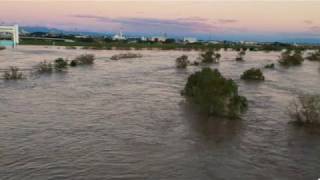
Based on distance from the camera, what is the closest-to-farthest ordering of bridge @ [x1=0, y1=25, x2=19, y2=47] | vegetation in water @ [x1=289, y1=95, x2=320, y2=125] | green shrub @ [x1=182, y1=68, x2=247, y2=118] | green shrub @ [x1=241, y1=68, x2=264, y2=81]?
1. vegetation in water @ [x1=289, y1=95, x2=320, y2=125]
2. green shrub @ [x1=182, y1=68, x2=247, y2=118]
3. green shrub @ [x1=241, y1=68, x2=264, y2=81]
4. bridge @ [x1=0, y1=25, x2=19, y2=47]

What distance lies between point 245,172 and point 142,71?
1242 inches

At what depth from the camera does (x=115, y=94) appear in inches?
1113

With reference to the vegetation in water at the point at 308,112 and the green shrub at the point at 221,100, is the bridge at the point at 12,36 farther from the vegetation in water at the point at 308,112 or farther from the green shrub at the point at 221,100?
the vegetation in water at the point at 308,112

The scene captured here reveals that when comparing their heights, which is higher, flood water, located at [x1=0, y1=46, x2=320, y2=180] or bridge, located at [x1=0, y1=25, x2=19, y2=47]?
bridge, located at [x1=0, y1=25, x2=19, y2=47]

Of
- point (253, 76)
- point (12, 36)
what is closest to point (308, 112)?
point (253, 76)

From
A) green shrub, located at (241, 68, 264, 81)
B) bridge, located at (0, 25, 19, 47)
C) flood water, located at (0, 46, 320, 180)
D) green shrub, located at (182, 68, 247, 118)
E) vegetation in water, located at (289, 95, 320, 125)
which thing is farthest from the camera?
bridge, located at (0, 25, 19, 47)

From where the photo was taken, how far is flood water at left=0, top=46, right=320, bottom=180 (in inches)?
527

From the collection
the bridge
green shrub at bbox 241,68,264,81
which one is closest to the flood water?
green shrub at bbox 241,68,264,81

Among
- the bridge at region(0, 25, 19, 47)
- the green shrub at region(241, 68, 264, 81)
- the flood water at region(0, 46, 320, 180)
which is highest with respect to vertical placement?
the bridge at region(0, 25, 19, 47)

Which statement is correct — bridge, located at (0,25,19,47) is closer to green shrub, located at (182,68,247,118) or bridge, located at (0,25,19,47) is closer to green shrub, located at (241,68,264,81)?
green shrub, located at (241,68,264,81)

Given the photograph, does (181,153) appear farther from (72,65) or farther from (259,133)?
(72,65)

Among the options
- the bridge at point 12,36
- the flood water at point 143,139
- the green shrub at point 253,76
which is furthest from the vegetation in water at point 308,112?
the bridge at point 12,36

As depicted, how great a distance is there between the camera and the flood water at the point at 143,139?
13.4 meters

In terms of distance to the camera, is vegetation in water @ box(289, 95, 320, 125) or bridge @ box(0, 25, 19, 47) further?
bridge @ box(0, 25, 19, 47)
